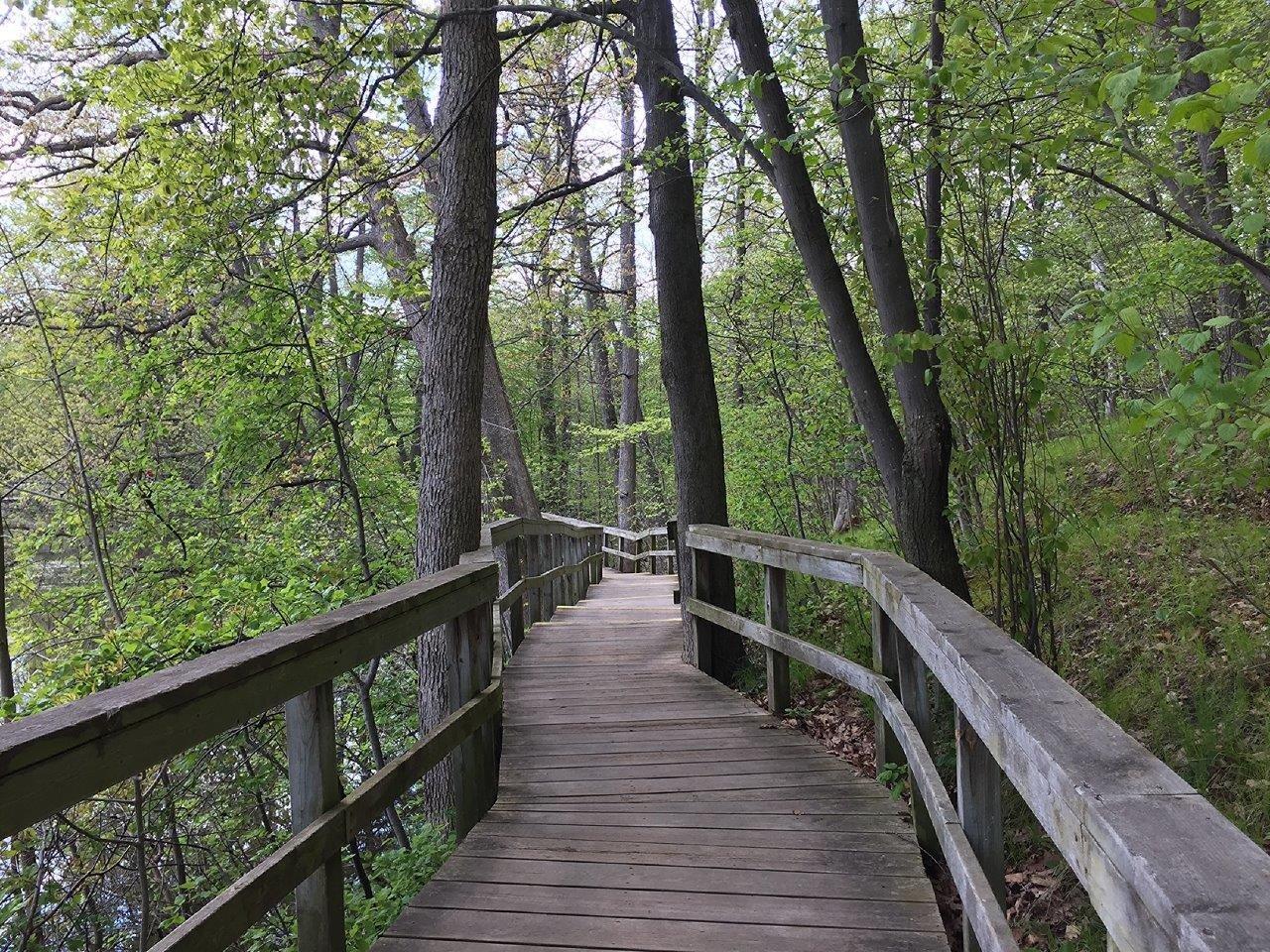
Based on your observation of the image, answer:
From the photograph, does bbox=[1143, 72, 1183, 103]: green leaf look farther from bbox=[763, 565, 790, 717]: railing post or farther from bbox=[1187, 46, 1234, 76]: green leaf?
bbox=[763, 565, 790, 717]: railing post

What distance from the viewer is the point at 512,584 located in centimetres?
732

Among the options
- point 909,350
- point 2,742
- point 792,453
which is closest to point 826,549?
point 909,350

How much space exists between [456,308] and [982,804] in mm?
4819

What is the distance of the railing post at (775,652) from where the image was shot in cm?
485

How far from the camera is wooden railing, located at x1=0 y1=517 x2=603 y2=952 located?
63.2 inches

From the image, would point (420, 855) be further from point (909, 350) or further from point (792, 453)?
point (792, 453)

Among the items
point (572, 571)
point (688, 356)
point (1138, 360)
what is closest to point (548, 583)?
point (572, 571)

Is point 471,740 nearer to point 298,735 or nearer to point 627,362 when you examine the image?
point 298,735

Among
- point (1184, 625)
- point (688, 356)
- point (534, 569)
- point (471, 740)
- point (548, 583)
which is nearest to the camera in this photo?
point (471, 740)

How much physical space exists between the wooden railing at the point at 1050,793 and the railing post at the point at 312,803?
5.85 ft

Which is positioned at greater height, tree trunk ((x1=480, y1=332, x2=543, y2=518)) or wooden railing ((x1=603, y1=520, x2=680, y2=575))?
tree trunk ((x1=480, y1=332, x2=543, y2=518))

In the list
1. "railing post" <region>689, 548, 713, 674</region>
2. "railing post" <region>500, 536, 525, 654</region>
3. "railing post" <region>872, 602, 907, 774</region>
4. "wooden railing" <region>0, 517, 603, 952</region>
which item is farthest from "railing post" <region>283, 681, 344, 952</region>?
"railing post" <region>500, 536, 525, 654</region>

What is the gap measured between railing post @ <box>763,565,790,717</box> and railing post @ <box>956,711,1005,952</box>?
248 cm

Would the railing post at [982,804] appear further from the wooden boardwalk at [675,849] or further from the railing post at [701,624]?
the railing post at [701,624]
